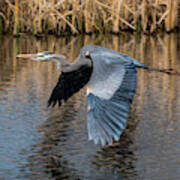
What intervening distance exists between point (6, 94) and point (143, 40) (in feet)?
22.9

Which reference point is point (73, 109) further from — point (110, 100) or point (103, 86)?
point (110, 100)

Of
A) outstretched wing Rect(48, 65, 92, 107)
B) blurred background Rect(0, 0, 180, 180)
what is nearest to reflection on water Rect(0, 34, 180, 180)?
blurred background Rect(0, 0, 180, 180)

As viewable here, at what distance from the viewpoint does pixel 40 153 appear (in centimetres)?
448

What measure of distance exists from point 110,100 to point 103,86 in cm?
18

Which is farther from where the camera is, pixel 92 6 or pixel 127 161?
pixel 92 6

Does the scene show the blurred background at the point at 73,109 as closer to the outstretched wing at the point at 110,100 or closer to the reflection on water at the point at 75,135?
the reflection on water at the point at 75,135

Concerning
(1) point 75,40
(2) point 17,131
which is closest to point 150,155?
(2) point 17,131

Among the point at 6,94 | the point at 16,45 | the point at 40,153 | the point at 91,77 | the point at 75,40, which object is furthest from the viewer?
the point at 75,40

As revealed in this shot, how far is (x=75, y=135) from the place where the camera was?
495 cm

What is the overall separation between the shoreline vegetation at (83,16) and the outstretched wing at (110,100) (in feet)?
28.3

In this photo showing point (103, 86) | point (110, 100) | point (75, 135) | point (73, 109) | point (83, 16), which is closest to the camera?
point (110, 100)

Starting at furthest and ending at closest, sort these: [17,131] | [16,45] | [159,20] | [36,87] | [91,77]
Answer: [159,20]
[16,45]
[36,87]
[17,131]
[91,77]

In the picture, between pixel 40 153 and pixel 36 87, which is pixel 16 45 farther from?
pixel 40 153

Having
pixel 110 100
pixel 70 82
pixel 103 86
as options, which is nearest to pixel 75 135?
pixel 70 82
